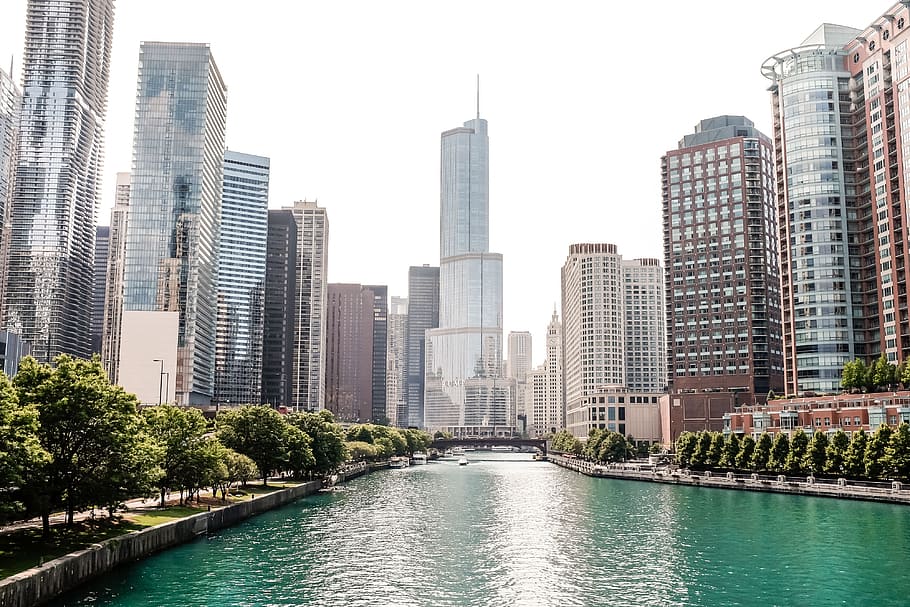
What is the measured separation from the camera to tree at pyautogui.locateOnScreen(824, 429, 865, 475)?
152 meters

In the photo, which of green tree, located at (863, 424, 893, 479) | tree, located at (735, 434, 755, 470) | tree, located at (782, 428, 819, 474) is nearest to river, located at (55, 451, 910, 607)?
green tree, located at (863, 424, 893, 479)

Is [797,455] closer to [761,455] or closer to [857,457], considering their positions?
[761,455]

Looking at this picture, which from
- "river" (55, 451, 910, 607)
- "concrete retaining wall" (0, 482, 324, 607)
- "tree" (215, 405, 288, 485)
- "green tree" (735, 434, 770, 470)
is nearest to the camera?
"concrete retaining wall" (0, 482, 324, 607)

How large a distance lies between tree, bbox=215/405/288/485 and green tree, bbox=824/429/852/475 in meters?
99.1

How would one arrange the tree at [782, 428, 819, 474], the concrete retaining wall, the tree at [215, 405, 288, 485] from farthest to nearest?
the tree at [782, 428, 819, 474] → the tree at [215, 405, 288, 485] → the concrete retaining wall

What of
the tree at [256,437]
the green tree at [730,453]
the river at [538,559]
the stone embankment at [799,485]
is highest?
the tree at [256,437]

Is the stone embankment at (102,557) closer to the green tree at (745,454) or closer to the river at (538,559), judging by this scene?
the river at (538,559)

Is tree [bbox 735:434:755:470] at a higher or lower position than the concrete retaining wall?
higher

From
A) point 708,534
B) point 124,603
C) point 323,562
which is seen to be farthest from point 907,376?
point 124,603

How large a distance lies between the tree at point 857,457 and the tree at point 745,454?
1150 inches

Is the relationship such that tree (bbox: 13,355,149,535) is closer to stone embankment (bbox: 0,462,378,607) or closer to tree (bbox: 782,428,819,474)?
stone embankment (bbox: 0,462,378,607)

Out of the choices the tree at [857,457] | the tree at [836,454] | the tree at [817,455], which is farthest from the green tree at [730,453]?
the tree at [857,457]

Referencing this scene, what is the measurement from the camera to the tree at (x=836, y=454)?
15200 centimetres

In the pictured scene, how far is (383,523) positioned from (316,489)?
5409 cm
